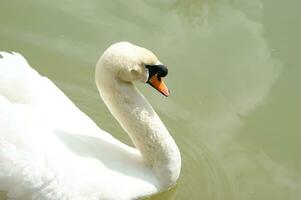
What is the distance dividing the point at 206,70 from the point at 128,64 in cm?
178

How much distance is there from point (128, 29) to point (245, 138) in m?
1.51

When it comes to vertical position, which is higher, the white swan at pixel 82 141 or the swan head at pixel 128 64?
the swan head at pixel 128 64

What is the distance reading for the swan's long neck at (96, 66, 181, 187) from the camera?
417 centimetres

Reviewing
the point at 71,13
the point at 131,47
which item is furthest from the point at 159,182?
the point at 71,13

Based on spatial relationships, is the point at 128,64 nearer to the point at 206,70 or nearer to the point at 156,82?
the point at 156,82

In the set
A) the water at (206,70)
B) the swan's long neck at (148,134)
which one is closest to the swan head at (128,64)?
the swan's long neck at (148,134)

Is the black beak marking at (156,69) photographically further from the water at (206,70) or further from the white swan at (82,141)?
the water at (206,70)

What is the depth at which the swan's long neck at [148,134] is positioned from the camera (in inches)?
164

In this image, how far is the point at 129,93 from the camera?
162 inches

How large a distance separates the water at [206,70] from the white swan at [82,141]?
→ 1.14 ft

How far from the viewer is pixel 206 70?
5.61 meters

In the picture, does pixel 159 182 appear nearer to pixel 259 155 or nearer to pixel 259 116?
pixel 259 155

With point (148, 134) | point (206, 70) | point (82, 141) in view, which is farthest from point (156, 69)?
point (206, 70)

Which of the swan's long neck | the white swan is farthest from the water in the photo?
the white swan
